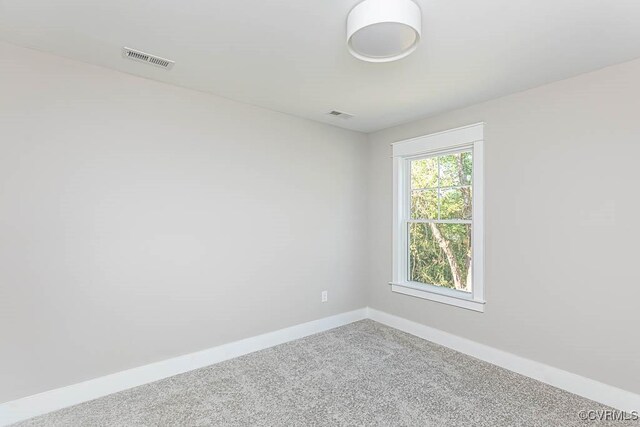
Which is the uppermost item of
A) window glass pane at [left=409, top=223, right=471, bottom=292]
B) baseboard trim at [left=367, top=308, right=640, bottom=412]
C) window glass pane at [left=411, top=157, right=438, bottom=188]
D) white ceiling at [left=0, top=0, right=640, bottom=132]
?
white ceiling at [left=0, top=0, right=640, bottom=132]

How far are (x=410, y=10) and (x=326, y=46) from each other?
25.1 inches

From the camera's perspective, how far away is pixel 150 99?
2627 mm

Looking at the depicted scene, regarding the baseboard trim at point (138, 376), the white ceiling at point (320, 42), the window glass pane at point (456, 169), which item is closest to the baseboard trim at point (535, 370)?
the baseboard trim at point (138, 376)

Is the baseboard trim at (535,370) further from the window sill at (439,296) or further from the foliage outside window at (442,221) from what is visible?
the foliage outside window at (442,221)

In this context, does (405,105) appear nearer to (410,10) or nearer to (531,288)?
(410,10)

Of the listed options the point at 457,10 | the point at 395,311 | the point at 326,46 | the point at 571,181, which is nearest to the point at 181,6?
the point at 326,46

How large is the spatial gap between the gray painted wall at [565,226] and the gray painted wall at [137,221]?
185 centimetres

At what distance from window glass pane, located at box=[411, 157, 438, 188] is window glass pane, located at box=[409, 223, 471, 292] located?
18.6 inches

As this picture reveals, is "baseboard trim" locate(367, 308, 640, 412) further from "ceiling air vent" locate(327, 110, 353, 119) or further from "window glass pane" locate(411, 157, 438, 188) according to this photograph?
"ceiling air vent" locate(327, 110, 353, 119)

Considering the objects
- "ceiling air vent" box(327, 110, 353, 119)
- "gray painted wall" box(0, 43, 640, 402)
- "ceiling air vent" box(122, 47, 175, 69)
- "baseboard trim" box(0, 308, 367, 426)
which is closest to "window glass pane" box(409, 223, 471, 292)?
"gray painted wall" box(0, 43, 640, 402)

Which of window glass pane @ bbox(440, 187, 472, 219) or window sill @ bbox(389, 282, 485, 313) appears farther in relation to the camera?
window glass pane @ bbox(440, 187, 472, 219)

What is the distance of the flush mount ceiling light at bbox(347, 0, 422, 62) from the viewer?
158 centimetres

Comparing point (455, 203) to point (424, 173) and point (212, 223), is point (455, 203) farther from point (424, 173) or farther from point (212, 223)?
point (212, 223)

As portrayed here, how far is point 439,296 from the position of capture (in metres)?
3.38
